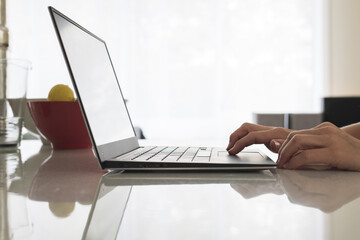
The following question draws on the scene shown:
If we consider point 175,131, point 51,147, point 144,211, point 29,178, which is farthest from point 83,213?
point 175,131

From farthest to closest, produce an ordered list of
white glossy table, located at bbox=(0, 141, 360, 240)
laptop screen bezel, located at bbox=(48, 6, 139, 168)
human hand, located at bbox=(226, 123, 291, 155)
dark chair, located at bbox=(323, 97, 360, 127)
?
dark chair, located at bbox=(323, 97, 360, 127) < human hand, located at bbox=(226, 123, 291, 155) < laptop screen bezel, located at bbox=(48, 6, 139, 168) < white glossy table, located at bbox=(0, 141, 360, 240)

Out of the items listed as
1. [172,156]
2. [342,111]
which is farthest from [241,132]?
[342,111]

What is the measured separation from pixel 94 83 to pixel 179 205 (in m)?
0.38

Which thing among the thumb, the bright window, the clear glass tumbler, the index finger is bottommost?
the thumb

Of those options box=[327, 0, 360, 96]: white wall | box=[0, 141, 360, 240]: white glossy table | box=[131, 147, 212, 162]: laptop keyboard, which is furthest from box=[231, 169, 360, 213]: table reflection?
box=[327, 0, 360, 96]: white wall

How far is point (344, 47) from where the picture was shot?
4.02 m

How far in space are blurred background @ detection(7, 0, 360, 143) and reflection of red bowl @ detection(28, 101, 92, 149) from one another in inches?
115

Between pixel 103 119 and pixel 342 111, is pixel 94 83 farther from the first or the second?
pixel 342 111

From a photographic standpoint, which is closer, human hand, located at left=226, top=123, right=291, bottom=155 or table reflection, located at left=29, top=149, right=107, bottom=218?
table reflection, located at left=29, top=149, right=107, bottom=218

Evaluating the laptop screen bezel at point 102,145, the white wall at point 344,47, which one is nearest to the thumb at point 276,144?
the laptop screen bezel at point 102,145

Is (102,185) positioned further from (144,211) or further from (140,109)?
(140,109)

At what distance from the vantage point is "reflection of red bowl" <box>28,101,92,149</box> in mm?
992

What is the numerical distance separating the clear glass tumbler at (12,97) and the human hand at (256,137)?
0.53 m

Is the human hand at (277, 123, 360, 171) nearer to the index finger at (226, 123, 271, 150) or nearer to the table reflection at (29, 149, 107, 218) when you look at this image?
the index finger at (226, 123, 271, 150)
